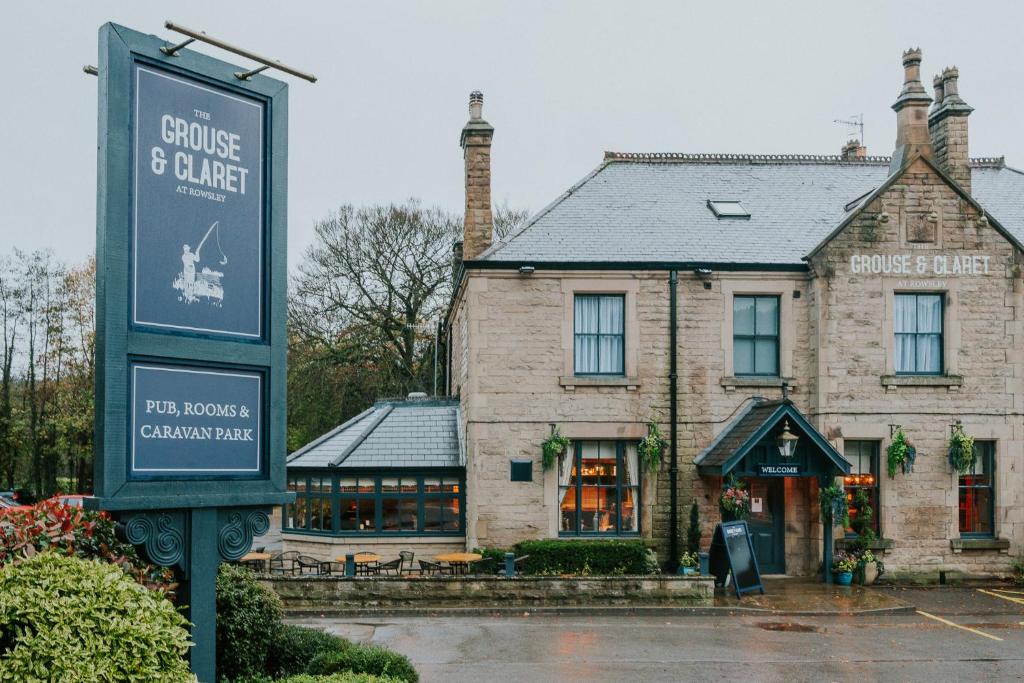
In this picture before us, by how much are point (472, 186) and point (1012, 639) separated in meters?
14.4

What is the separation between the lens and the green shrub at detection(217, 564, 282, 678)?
9.67 m

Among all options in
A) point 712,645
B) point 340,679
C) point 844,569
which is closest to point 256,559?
point 712,645

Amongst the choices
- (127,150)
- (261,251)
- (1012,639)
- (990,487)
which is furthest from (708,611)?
(127,150)

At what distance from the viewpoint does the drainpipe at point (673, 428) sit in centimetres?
2162

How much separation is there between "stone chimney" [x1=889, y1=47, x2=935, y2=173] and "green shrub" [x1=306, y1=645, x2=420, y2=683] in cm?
1699

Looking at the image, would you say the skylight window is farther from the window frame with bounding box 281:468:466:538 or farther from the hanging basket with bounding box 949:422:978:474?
the window frame with bounding box 281:468:466:538

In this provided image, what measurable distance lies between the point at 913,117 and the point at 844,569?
396 inches

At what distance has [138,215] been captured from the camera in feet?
23.6

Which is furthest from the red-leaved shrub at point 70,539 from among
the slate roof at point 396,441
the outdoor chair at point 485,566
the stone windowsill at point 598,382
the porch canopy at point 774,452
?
the slate roof at point 396,441

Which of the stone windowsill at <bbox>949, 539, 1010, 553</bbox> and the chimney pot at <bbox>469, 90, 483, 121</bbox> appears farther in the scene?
the chimney pot at <bbox>469, 90, 483, 121</bbox>

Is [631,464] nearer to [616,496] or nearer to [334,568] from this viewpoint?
[616,496]

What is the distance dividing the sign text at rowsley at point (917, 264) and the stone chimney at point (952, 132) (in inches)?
93.5

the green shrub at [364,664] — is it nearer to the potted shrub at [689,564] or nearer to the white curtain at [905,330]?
the potted shrub at [689,564]

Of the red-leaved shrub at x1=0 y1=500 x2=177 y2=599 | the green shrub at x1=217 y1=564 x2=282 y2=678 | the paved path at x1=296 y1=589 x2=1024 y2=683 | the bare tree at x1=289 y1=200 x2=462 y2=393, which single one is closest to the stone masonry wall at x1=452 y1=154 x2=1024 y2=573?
the paved path at x1=296 y1=589 x2=1024 y2=683
